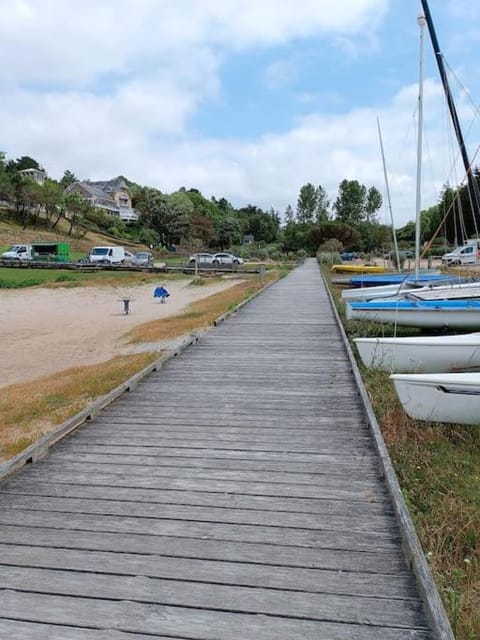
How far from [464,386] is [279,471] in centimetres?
262

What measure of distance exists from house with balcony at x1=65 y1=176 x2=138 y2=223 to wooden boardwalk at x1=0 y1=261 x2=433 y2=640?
94.9m

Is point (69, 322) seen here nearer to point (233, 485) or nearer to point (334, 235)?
point (233, 485)

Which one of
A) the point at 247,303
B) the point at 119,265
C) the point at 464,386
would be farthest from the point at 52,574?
the point at 119,265

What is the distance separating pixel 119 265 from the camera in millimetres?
48094

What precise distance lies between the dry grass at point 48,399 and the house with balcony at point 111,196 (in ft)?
294

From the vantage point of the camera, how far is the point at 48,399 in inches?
322

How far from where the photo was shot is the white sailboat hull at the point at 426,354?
7617 millimetres

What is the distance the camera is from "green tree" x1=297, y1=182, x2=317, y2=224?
110500mm

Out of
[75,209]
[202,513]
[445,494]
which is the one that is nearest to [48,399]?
[202,513]

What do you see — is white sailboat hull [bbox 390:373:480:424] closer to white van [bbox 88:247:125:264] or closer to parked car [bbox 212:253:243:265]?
parked car [bbox 212:253:243:265]

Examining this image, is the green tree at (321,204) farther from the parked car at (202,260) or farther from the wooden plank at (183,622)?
the wooden plank at (183,622)

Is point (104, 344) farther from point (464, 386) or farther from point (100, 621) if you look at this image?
point (100, 621)

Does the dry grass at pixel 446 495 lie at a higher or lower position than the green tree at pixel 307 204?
lower

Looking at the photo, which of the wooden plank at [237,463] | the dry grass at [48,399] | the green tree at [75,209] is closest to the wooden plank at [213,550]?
the wooden plank at [237,463]
